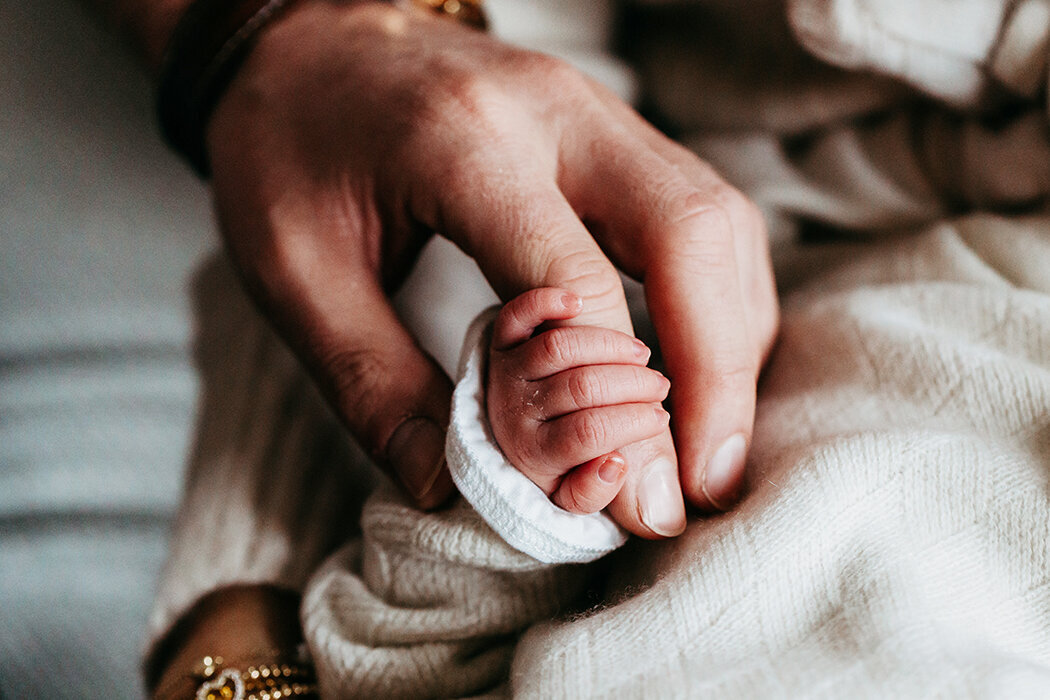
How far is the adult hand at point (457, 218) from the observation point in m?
0.38

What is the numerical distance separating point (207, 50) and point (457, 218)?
28 centimetres

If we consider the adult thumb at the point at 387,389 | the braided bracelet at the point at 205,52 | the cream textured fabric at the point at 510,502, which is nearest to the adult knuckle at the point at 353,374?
the adult thumb at the point at 387,389

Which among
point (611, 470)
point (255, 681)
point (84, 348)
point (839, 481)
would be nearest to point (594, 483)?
point (611, 470)

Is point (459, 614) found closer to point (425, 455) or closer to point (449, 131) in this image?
point (425, 455)

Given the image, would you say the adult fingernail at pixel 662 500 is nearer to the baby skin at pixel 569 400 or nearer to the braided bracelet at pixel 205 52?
the baby skin at pixel 569 400

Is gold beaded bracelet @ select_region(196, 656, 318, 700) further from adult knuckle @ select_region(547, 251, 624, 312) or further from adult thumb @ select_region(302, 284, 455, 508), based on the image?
adult knuckle @ select_region(547, 251, 624, 312)

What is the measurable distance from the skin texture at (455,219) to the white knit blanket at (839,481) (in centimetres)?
4

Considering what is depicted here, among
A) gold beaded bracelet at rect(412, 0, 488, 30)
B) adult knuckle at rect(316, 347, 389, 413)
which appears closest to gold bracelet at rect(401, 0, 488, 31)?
gold beaded bracelet at rect(412, 0, 488, 30)

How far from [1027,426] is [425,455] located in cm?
31

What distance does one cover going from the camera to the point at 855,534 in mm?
336

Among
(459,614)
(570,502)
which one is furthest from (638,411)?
(459,614)

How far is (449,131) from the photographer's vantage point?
43 cm

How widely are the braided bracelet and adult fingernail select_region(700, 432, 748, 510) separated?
45cm

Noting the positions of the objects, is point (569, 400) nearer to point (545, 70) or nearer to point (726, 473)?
point (726, 473)
